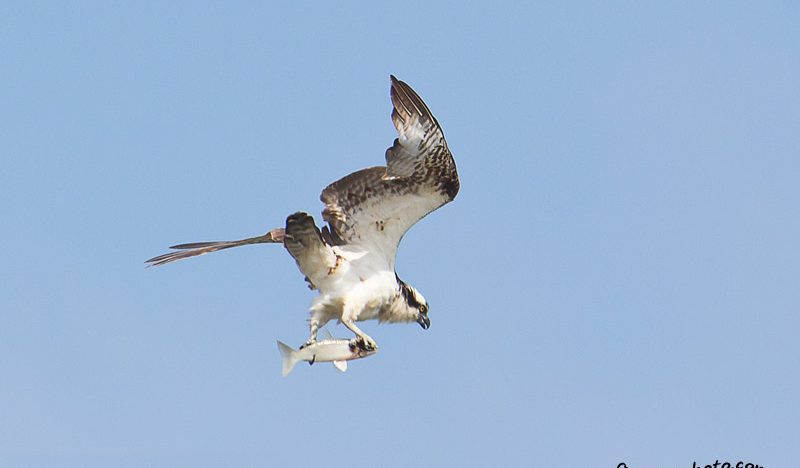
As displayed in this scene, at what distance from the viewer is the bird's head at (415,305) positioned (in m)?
22.3

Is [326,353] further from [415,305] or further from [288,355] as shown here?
[415,305]

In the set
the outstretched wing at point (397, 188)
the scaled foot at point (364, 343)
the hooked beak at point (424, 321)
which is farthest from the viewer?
the hooked beak at point (424, 321)

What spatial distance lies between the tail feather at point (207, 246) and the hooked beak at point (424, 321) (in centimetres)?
218

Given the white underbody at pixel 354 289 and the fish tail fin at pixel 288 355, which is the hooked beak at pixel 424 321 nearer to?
the white underbody at pixel 354 289

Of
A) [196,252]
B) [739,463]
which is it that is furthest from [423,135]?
[739,463]

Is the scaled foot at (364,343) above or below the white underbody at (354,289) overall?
below

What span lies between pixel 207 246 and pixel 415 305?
2.61 metres

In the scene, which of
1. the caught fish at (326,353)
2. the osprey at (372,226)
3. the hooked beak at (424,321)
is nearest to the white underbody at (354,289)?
the osprey at (372,226)

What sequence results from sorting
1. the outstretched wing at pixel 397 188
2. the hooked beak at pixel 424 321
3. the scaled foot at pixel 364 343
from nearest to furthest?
1. the outstretched wing at pixel 397 188
2. the scaled foot at pixel 364 343
3. the hooked beak at pixel 424 321

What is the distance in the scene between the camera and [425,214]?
21.7 m

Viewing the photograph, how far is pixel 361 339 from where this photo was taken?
2127 cm

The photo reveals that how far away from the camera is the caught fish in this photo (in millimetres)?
20688

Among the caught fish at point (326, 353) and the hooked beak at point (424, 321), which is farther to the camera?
the hooked beak at point (424, 321)

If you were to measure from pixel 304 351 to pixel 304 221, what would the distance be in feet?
4.82
